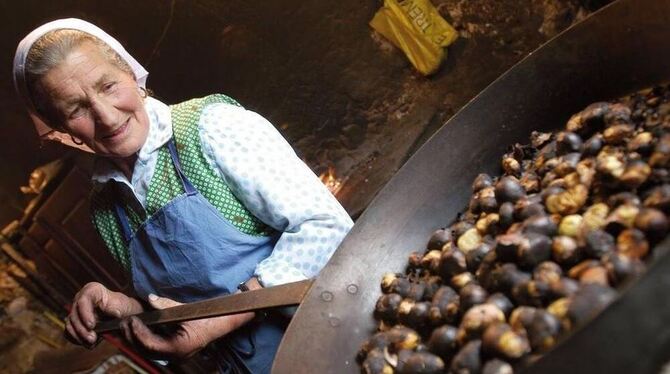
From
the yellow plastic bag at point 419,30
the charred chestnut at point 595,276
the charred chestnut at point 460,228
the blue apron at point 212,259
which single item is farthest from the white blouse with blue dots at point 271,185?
the yellow plastic bag at point 419,30

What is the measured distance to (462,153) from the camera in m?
1.93

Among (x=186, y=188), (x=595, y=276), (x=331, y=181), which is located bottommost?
(x=331, y=181)

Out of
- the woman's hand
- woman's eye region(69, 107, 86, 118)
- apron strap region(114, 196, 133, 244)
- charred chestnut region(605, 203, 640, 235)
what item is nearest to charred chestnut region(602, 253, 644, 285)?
charred chestnut region(605, 203, 640, 235)

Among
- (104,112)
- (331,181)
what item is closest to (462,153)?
(104,112)

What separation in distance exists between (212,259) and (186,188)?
31cm

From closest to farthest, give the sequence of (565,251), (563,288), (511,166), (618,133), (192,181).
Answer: (563,288), (565,251), (618,133), (511,166), (192,181)

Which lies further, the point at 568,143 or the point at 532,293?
the point at 568,143

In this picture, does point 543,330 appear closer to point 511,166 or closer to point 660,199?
point 660,199

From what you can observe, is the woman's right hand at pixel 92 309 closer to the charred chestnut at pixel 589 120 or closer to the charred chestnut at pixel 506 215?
the charred chestnut at pixel 506 215

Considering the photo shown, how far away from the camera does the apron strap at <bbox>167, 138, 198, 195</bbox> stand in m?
2.28

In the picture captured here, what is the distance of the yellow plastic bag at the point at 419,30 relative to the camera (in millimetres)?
4367

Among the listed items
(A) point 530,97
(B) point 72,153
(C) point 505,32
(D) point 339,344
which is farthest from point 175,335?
(B) point 72,153

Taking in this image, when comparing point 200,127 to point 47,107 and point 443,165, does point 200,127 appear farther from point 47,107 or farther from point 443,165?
point 443,165

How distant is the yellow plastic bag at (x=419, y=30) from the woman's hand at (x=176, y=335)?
9.80 ft
